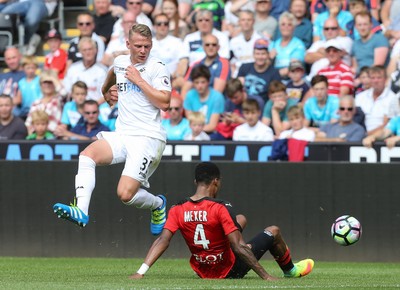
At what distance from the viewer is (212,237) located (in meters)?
9.84

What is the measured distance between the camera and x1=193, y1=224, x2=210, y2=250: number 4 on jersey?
9.82 meters

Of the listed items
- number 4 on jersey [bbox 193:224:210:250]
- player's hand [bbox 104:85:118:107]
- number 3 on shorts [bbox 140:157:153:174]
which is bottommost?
number 4 on jersey [bbox 193:224:210:250]

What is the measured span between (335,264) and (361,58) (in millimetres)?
3949

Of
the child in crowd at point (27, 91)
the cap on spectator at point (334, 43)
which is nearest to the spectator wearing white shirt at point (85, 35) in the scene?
the child in crowd at point (27, 91)

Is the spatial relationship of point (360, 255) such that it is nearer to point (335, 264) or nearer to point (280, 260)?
point (335, 264)

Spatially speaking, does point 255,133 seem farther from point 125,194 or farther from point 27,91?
point 125,194

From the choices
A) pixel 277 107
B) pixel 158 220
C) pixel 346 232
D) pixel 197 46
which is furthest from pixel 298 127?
pixel 158 220

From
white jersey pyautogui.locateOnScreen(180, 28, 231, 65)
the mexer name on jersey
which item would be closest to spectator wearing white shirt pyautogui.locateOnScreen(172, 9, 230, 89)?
white jersey pyautogui.locateOnScreen(180, 28, 231, 65)

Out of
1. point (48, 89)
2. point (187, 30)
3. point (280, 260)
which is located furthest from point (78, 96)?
point (280, 260)

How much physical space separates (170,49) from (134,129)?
6.77 m

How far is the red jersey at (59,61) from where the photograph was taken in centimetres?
1795

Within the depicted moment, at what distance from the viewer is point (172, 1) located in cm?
1767

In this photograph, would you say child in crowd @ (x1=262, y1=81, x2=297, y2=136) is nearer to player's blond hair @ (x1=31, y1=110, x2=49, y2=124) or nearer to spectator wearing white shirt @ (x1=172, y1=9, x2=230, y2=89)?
spectator wearing white shirt @ (x1=172, y1=9, x2=230, y2=89)

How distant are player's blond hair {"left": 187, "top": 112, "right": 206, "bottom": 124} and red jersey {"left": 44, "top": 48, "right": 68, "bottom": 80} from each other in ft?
12.0
